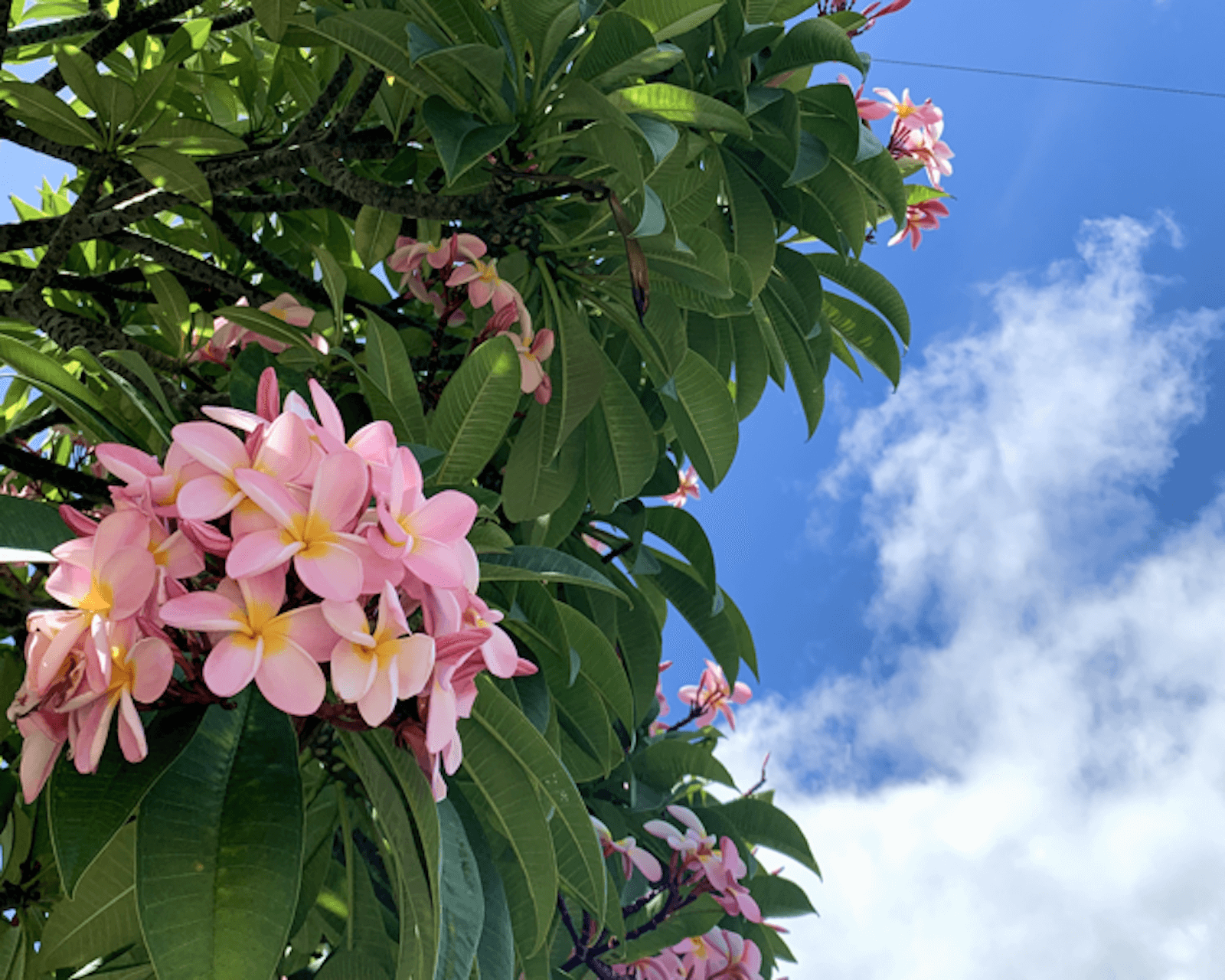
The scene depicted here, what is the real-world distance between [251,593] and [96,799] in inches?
5.8

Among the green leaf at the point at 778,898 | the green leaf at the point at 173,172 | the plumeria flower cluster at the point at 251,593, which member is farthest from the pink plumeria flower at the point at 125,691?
the green leaf at the point at 778,898

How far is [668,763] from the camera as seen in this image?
1.89 m

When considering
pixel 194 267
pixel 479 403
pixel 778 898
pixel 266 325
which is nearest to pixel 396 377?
pixel 479 403

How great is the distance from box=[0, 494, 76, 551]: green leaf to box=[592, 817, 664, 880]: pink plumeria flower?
112cm

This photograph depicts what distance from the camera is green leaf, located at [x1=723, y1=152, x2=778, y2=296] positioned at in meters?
1.13

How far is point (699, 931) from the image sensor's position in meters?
1.76

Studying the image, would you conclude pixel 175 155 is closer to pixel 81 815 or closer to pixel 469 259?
pixel 469 259

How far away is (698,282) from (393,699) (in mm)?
620

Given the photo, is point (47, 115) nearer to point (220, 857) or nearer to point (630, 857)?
point (220, 857)

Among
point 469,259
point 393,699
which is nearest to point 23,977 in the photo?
point 393,699

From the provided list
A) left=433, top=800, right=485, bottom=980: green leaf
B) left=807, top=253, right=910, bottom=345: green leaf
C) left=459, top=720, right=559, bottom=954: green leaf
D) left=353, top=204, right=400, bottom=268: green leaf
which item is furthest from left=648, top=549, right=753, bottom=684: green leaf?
left=433, top=800, right=485, bottom=980: green leaf

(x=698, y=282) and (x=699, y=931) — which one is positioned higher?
(x=698, y=282)

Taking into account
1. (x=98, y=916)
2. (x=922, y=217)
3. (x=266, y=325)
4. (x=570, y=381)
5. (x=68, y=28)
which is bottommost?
(x=98, y=916)

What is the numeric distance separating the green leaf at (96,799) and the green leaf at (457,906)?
0.58ft
